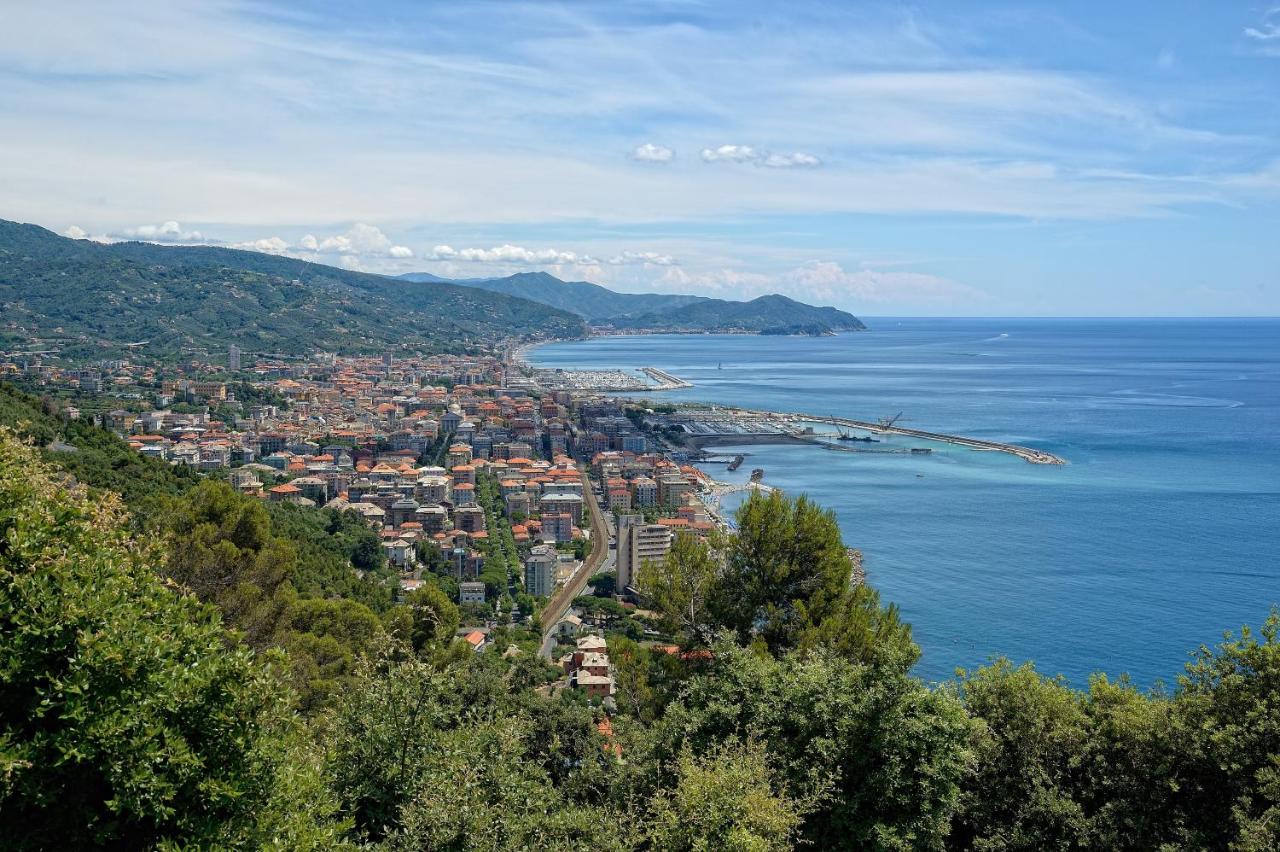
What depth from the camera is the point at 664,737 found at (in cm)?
566

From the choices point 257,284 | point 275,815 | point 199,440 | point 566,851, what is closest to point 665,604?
point 566,851

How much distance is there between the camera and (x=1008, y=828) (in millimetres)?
5492

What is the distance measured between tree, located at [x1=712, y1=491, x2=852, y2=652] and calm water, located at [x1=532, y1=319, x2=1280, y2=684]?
4.86 metres

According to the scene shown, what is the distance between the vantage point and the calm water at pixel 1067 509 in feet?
59.7

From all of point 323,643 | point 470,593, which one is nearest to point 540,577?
point 470,593

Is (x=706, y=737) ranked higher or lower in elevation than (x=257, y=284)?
lower

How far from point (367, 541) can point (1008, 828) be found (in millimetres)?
19688

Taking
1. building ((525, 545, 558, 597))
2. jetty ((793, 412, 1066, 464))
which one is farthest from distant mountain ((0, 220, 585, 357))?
building ((525, 545, 558, 597))

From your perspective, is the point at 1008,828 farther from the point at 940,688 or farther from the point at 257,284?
the point at 257,284

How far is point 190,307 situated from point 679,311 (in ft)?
304

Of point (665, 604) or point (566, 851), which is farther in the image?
point (665, 604)

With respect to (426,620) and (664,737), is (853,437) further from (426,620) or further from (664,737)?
(664,737)

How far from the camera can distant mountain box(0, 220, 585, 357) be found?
72250 mm

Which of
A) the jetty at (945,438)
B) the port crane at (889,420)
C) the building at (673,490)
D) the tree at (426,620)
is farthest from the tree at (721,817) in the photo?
the port crane at (889,420)
